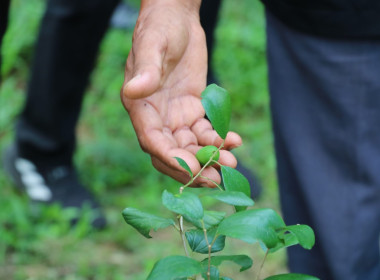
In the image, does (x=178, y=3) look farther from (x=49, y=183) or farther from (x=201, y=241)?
(x=49, y=183)

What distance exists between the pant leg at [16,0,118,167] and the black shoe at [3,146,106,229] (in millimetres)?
37

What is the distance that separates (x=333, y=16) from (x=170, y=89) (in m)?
0.46

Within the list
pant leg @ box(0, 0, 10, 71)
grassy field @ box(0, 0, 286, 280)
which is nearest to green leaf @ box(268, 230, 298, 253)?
pant leg @ box(0, 0, 10, 71)

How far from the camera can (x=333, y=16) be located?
47.4 inches

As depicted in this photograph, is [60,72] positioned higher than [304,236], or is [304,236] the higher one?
[304,236]

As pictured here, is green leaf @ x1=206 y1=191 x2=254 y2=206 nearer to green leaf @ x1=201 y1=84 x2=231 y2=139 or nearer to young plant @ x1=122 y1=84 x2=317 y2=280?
young plant @ x1=122 y1=84 x2=317 y2=280

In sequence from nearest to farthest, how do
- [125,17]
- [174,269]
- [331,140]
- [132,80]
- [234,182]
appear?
[174,269] < [234,182] < [132,80] < [331,140] < [125,17]

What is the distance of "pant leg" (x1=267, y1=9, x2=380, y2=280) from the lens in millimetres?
1270

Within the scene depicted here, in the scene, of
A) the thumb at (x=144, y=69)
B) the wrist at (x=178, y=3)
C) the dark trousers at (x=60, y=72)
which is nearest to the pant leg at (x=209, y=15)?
the dark trousers at (x=60, y=72)

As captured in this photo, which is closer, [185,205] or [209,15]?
[185,205]

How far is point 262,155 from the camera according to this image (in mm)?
2379

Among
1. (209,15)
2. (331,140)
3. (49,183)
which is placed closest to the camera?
(331,140)

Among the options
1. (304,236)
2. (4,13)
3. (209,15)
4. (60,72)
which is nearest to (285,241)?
(304,236)

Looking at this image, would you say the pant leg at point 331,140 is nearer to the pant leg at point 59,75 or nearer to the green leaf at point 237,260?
the pant leg at point 59,75
